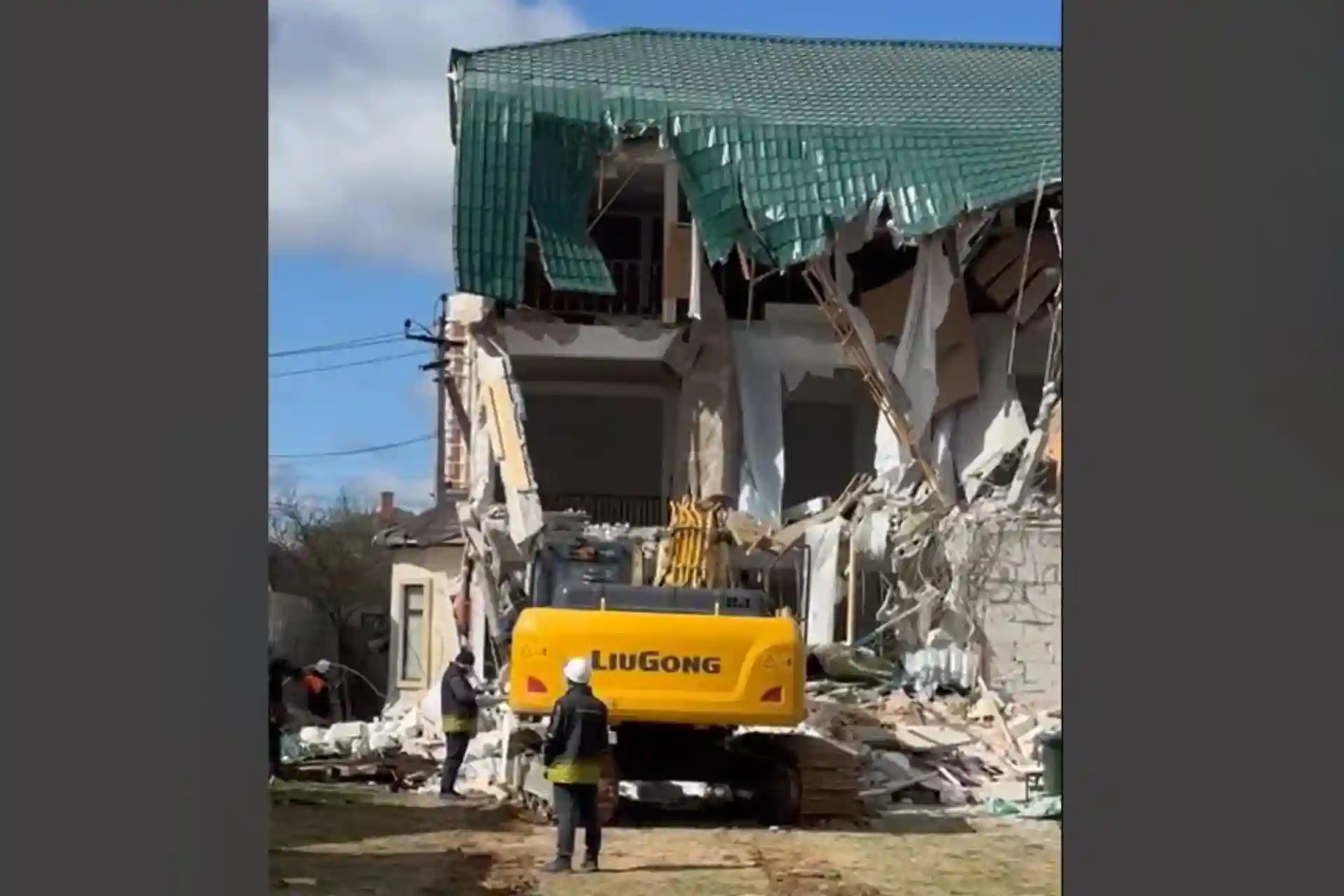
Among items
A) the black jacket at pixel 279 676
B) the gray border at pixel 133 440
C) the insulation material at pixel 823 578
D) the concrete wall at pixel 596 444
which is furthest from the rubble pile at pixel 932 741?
the gray border at pixel 133 440

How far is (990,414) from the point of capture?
1866cm

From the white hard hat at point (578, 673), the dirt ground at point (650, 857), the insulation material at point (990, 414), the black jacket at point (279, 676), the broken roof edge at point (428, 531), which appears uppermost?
the insulation material at point (990, 414)

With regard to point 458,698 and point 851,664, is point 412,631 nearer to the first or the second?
point 851,664

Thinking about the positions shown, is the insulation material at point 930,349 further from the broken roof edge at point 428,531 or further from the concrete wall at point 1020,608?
the broken roof edge at point 428,531

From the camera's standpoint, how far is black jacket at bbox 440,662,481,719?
11.9 meters

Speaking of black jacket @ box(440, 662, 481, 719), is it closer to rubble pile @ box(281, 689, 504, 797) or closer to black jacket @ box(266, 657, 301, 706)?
rubble pile @ box(281, 689, 504, 797)

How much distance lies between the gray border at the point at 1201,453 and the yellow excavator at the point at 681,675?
6.50 metres

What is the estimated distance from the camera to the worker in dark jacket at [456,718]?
11875 millimetres

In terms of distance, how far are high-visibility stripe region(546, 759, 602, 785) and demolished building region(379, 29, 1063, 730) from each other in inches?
253

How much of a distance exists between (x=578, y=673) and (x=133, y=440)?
5814mm

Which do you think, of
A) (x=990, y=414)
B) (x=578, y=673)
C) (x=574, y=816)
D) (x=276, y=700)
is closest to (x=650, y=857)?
(x=574, y=816)

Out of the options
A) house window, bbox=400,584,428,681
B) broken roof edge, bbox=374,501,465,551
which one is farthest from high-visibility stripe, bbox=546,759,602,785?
house window, bbox=400,584,428,681

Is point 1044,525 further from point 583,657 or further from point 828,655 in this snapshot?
point 583,657

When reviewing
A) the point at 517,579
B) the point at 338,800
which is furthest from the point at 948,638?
the point at 338,800
